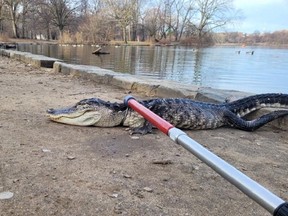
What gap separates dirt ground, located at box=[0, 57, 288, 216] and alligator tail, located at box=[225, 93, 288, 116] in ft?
1.95

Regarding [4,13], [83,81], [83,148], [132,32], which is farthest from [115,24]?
[83,148]

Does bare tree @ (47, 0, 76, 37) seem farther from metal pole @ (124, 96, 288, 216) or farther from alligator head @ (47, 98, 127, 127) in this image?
metal pole @ (124, 96, 288, 216)

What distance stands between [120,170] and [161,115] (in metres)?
1.64

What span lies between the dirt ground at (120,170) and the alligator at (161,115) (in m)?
0.13

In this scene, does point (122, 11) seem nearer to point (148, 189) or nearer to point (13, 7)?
point (13, 7)

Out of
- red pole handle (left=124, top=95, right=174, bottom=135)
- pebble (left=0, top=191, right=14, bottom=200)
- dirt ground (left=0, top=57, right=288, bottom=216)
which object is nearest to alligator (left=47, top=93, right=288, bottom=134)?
dirt ground (left=0, top=57, right=288, bottom=216)

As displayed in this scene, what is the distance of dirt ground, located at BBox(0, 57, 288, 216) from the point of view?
2291mm

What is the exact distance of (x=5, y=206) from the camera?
84.7 inches

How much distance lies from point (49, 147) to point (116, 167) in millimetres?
830

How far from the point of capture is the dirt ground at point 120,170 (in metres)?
2.29

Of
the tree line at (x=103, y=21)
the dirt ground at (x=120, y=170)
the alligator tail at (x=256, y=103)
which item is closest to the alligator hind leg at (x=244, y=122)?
the dirt ground at (x=120, y=170)

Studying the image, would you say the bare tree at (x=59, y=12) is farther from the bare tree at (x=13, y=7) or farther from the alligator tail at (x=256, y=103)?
the alligator tail at (x=256, y=103)

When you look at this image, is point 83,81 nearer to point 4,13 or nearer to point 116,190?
point 116,190

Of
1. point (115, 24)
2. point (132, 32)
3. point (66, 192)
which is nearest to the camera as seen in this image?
point (66, 192)
